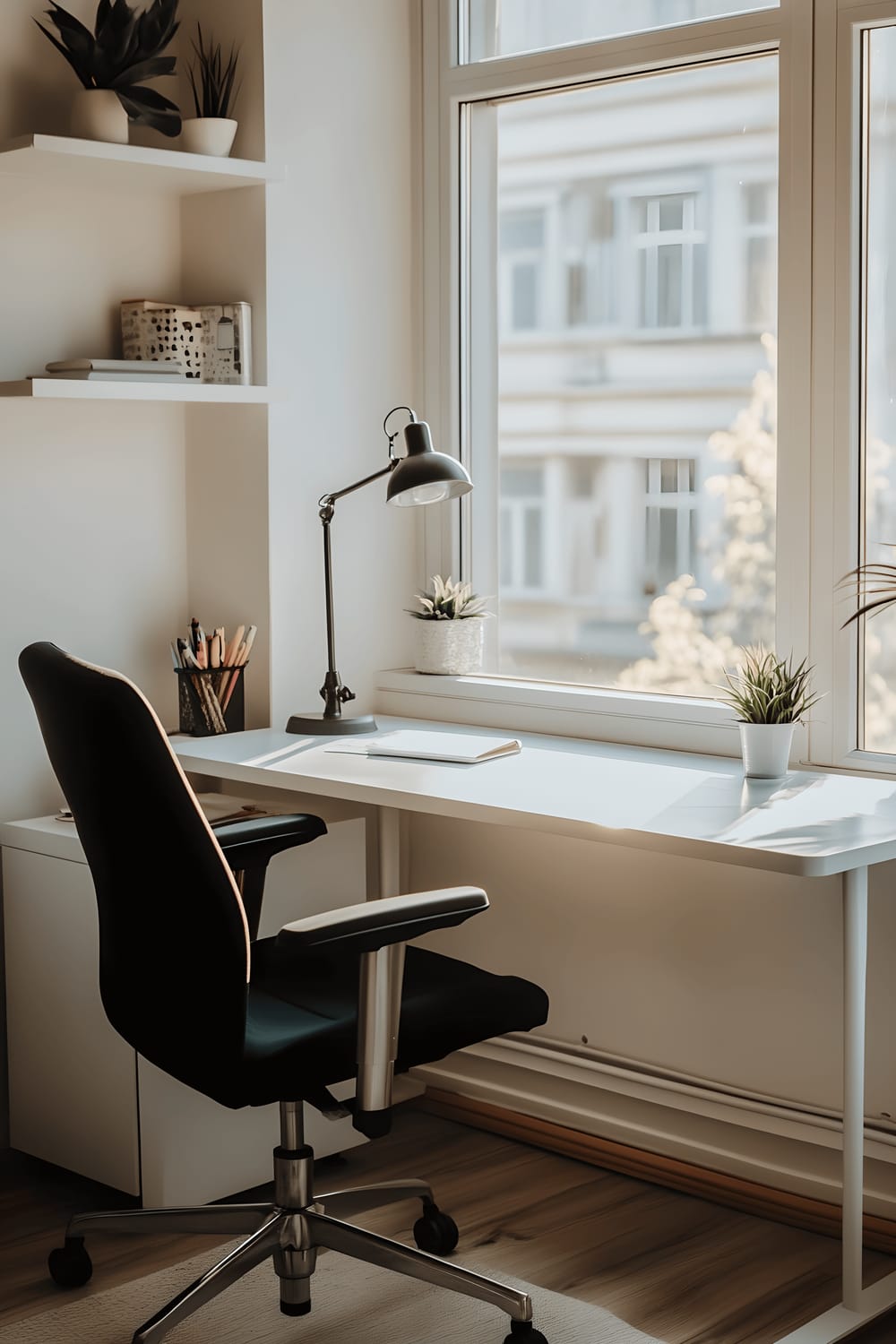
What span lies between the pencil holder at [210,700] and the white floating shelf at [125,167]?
90 centimetres

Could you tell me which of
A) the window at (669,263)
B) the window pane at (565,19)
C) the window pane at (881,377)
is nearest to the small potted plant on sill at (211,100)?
the window pane at (565,19)

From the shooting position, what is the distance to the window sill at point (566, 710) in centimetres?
273

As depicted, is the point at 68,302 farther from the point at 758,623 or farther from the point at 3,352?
the point at 758,623

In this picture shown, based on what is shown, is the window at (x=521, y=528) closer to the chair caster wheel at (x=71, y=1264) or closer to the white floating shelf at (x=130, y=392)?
the white floating shelf at (x=130, y=392)

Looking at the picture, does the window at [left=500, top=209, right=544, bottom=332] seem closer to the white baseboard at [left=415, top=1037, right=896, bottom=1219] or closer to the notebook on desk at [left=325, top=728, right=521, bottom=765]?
the notebook on desk at [left=325, top=728, right=521, bottom=765]

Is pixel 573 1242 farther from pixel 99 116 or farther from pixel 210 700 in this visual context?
pixel 99 116

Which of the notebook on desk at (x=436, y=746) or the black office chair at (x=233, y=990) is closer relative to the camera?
the black office chair at (x=233, y=990)

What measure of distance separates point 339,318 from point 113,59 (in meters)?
0.65

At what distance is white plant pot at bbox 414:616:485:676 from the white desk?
463mm

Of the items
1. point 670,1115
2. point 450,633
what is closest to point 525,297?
point 450,633

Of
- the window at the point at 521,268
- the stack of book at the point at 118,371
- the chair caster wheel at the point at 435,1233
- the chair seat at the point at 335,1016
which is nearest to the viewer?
the chair seat at the point at 335,1016

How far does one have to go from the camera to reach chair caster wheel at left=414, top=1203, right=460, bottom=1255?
7.99ft

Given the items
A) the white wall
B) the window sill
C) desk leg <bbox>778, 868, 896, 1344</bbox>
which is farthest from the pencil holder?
desk leg <bbox>778, 868, 896, 1344</bbox>

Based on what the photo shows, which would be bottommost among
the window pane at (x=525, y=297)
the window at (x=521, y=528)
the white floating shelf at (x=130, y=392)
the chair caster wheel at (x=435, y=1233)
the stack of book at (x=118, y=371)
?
the chair caster wheel at (x=435, y=1233)
